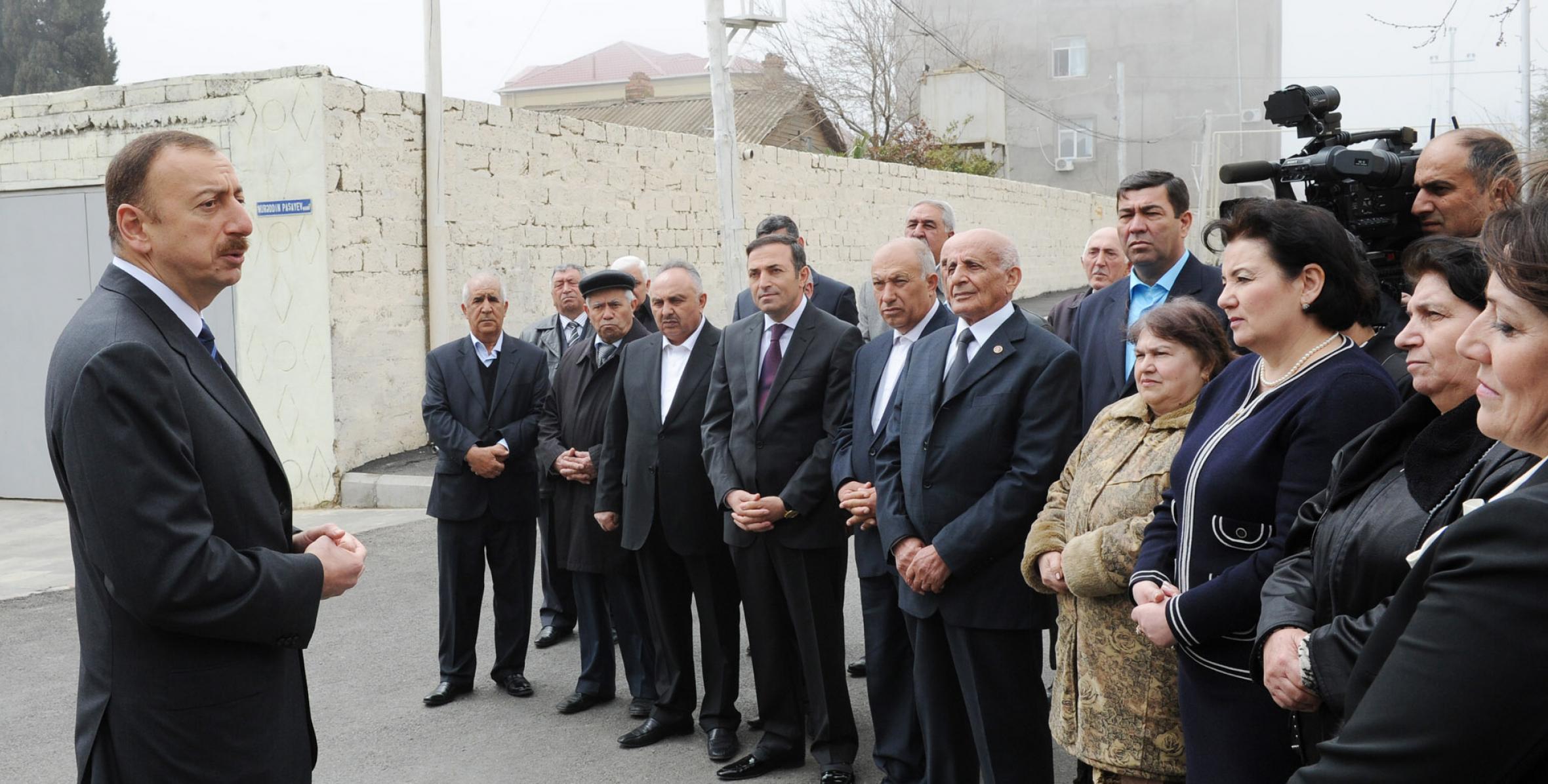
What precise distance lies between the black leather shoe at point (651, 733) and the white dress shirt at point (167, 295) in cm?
299

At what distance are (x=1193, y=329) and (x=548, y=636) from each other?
4.23m

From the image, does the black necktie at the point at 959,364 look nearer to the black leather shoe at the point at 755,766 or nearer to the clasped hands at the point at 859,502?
the clasped hands at the point at 859,502

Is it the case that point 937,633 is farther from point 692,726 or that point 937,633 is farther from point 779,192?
point 779,192

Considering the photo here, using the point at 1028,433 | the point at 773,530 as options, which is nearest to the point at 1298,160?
the point at 1028,433

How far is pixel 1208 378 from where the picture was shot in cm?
356

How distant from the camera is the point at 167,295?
251 cm

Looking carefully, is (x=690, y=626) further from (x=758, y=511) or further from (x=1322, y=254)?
(x=1322, y=254)

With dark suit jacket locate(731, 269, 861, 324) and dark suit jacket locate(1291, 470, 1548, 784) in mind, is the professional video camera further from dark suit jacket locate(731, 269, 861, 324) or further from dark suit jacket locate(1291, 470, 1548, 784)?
dark suit jacket locate(731, 269, 861, 324)

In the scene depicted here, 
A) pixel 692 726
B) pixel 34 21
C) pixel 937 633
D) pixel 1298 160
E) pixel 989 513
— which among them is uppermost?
pixel 34 21

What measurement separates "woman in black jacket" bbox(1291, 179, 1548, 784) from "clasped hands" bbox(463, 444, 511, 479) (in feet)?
15.5

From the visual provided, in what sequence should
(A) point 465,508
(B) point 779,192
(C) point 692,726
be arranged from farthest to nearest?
1. (B) point 779,192
2. (A) point 465,508
3. (C) point 692,726

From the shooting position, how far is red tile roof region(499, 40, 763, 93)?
61281mm

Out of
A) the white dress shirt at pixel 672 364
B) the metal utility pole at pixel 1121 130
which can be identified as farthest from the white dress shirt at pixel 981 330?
the metal utility pole at pixel 1121 130

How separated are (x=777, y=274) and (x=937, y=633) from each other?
168cm
